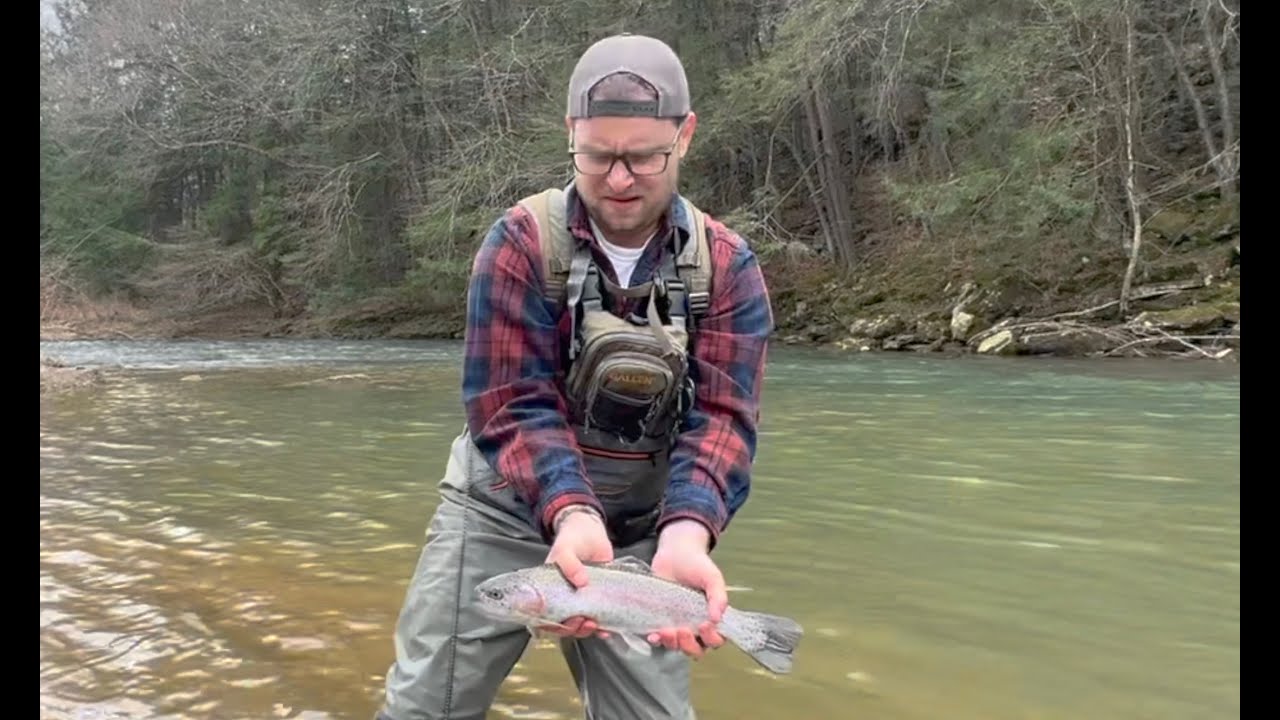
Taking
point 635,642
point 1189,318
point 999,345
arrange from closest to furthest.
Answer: point 635,642 < point 1189,318 < point 999,345

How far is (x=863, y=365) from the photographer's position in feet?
56.5

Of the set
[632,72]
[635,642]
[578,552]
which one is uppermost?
[632,72]

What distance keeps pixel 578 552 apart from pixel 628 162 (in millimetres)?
986

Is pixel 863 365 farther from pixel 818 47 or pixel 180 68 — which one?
pixel 180 68

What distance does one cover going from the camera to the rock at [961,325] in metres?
19.6

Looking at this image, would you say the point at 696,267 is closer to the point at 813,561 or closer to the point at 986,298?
the point at 813,561

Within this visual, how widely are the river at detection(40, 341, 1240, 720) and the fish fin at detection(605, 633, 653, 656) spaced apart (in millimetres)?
1271

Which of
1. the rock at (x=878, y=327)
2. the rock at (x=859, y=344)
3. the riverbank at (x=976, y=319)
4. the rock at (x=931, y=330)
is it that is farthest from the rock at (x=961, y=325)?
the rock at (x=859, y=344)

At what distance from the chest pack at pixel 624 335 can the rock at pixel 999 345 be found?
16.1 metres

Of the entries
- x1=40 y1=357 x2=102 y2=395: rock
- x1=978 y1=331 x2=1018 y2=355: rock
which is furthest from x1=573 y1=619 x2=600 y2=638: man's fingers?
x1=978 y1=331 x2=1018 y2=355: rock

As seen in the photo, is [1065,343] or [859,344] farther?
[859,344]

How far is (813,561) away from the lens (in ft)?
18.7

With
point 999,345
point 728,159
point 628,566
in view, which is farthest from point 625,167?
point 728,159
